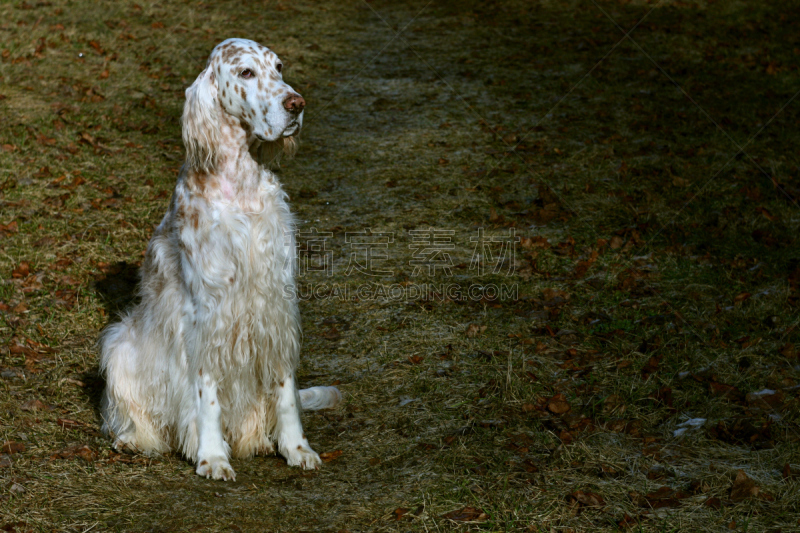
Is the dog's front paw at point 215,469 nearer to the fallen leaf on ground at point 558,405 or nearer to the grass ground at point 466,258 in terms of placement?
the grass ground at point 466,258

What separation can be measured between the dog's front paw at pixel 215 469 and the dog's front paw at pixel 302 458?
31 cm

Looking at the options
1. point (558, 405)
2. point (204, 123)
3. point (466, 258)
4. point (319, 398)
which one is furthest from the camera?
point (466, 258)

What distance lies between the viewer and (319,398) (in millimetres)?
4641

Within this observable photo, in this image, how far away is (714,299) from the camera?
579cm

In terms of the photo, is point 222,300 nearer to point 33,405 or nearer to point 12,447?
point 12,447

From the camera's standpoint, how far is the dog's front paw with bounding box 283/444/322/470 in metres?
4.06

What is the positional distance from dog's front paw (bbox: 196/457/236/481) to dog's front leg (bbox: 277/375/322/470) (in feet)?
1.05

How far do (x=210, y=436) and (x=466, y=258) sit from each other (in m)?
3.26

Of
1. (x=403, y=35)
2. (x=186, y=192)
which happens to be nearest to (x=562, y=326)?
(x=186, y=192)

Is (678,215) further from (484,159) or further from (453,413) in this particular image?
(453,413)

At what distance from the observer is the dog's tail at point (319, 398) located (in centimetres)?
462

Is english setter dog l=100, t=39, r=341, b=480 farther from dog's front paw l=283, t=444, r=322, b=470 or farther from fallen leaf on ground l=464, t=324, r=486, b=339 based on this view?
fallen leaf on ground l=464, t=324, r=486, b=339

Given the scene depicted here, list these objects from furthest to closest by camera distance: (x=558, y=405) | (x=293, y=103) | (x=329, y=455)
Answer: (x=558, y=405) → (x=329, y=455) → (x=293, y=103)

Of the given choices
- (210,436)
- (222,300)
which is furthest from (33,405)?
(222,300)
